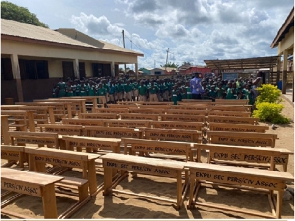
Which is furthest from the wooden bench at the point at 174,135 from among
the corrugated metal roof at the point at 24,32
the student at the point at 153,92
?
the corrugated metal roof at the point at 24,32

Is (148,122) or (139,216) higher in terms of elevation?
(148,122)

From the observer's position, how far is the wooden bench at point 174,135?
15.3ft

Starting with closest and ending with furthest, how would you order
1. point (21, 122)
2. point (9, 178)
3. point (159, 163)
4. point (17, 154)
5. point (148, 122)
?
point (9, 178)
point (159, 163)
point (17, 154)
point (148, 122)
point (21, 122)

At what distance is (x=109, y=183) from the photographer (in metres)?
3.77

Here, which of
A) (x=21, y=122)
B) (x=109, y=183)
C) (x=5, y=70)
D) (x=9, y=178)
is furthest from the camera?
(x=5, y=70)

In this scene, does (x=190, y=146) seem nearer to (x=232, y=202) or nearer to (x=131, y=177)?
(x=232, y=202)

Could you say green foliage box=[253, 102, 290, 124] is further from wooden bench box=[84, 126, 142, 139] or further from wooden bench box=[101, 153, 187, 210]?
wooden bench box=[101, 153, 187, 210]

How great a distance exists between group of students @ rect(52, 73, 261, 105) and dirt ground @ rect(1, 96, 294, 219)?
6.71 meters

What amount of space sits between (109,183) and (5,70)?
1387 centimetres

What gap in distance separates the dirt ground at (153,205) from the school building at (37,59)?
34.9 feet

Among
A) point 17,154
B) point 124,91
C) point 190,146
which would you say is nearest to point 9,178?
point 17,154

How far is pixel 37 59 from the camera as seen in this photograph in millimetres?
16172

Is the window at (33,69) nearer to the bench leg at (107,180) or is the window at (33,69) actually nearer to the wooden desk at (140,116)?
the wooden desk at (140,116)

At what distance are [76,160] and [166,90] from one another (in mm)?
10887
